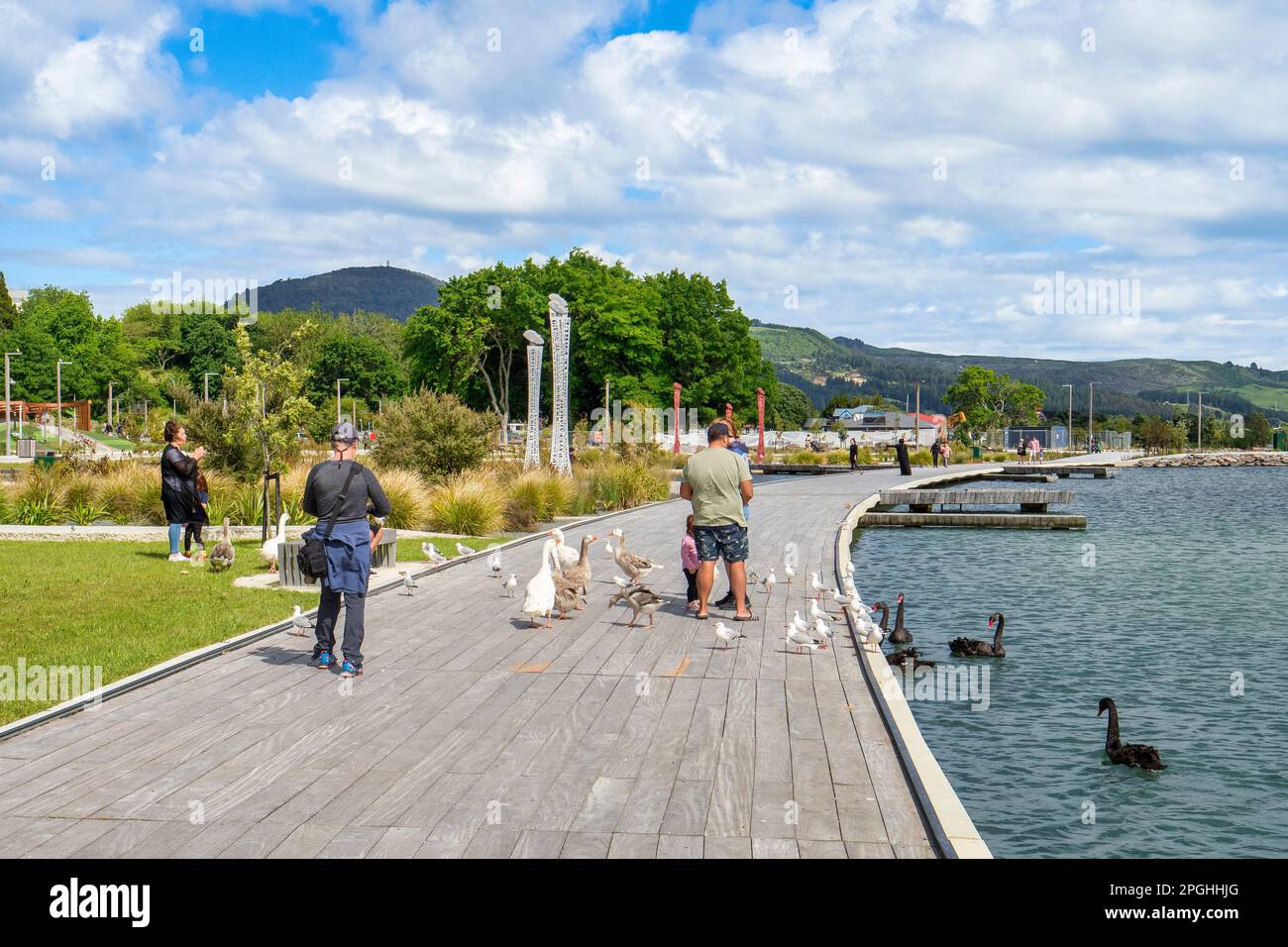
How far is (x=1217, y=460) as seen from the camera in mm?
99438

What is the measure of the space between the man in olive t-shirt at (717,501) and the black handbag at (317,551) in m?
3.40

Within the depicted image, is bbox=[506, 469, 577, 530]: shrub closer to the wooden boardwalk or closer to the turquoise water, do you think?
the turquoise water

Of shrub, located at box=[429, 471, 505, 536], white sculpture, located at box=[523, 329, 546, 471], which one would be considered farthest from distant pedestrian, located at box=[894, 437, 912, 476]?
shrub, located at box=[429, 471, 505, 536]

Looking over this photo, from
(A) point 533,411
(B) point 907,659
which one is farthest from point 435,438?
(B) point 907,659

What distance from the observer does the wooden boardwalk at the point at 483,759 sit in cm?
498

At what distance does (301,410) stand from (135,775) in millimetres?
11602

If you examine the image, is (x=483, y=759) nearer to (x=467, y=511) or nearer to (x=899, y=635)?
(x=899, y=635)

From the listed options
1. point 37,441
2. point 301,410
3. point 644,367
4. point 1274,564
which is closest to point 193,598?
point 301,410

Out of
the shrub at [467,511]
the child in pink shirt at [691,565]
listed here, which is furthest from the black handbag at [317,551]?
the shrub at [467,511]

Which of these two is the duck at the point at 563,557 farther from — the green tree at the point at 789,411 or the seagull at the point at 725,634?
the green tree at the point at 789,411
